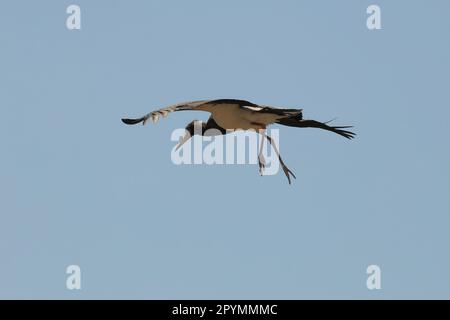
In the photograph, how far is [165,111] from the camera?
22.4 m

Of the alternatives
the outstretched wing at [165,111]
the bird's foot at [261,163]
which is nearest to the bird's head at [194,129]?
the bird's foot at [261,163]

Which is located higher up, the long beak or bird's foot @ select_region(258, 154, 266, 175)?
the long beak

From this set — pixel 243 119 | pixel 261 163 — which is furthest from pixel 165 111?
pixel 261 163

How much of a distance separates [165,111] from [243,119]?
2819 mm

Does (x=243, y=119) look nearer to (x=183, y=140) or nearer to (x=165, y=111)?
(x=183, y=140)

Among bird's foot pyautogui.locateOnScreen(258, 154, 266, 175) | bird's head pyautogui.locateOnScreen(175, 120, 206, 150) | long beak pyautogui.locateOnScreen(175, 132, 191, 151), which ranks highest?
bird's head pyautogui.locateOnScreen(175, 120, 206, 150)

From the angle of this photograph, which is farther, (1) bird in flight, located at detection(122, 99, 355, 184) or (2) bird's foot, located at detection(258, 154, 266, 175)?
(2) bird's foot, located at detection(258, 154, 266, 175)

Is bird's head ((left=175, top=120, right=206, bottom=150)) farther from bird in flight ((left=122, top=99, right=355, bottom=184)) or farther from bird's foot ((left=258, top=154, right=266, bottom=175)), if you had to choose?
bird's foot ((left=258, top=154, right=266, bottom=175))

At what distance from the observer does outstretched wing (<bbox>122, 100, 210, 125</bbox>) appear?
2212 cm

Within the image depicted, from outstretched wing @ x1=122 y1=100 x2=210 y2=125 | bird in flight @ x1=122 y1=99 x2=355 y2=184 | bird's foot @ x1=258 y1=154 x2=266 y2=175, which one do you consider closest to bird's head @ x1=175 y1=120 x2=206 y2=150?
bird in flight @ x1=122 y1=99 x2=355 y2=184

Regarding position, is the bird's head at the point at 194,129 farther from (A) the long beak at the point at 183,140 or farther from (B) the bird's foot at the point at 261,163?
(B) the bird's foot at the point at 261,163

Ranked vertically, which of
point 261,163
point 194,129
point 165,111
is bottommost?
point 261,163

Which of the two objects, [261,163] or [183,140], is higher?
[183,140]

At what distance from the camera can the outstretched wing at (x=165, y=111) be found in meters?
22.1
